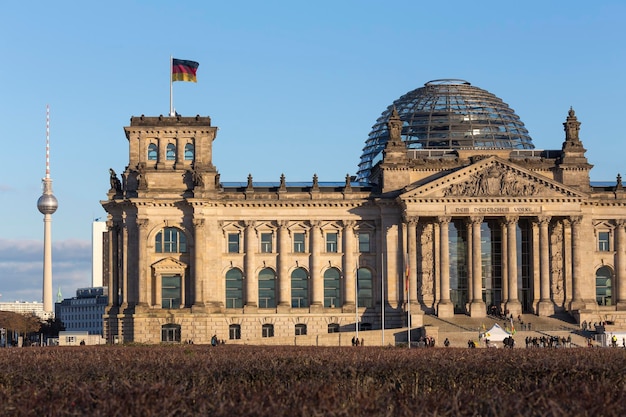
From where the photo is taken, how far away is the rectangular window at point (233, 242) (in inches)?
4584

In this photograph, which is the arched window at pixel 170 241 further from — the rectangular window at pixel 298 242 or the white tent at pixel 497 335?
the white tent at pixel 497 335

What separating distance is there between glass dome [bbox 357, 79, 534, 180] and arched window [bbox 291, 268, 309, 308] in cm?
1934

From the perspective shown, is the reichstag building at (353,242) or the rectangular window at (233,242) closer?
the reichstag building at (353,242)

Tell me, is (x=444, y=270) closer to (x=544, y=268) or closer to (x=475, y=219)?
(x=475, y=219)

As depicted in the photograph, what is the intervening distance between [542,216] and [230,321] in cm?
3108

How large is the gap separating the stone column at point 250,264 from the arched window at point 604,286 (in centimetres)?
3360

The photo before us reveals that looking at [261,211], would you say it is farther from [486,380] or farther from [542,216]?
[486,380]

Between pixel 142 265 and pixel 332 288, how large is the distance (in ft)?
61.2

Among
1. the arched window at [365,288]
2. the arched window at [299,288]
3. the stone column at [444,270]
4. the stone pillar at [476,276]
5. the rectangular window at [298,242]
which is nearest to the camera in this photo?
the stone column at [444,270]

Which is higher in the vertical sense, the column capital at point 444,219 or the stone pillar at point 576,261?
the column capital at point 444,219

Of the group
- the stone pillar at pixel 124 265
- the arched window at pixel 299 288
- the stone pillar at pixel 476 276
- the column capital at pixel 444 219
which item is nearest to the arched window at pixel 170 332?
the stone pillar at pixel 124 265

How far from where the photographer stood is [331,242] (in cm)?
11731

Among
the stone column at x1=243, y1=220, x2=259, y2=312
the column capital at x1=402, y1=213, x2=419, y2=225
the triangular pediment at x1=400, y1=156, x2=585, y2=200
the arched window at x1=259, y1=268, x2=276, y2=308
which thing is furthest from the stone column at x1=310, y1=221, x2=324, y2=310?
the triangular pediment at x1=400, y1=156, x2=585, y2=200

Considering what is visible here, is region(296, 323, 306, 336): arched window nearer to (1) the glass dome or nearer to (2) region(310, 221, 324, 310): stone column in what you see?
(2) region(310, 221, 324, 310): stone column
